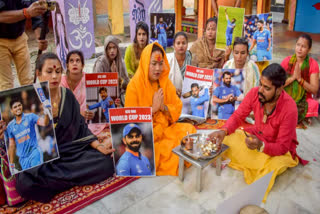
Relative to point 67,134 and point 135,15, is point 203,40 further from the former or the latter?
point 67,134

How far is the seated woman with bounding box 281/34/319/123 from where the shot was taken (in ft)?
13.7

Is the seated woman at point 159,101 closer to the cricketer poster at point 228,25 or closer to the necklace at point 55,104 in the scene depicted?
the necklace at point 55,104

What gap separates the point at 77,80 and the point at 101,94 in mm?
380

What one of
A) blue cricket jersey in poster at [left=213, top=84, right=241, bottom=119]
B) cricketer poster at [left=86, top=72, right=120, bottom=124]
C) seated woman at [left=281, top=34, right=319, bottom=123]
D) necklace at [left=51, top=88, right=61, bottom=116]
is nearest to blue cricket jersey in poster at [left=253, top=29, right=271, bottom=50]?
seated woman at [left=281, top=34, right=319, bottom=123]

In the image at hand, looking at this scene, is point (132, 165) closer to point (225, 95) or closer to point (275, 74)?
point (275, 74)

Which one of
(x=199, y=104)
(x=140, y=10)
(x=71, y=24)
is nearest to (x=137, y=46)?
(x=140, y=10)

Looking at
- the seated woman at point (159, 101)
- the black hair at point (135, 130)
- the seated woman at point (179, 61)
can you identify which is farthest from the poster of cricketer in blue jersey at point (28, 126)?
the seated woman at point (179, 61)

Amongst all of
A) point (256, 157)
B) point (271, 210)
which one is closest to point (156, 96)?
point (256, 157)

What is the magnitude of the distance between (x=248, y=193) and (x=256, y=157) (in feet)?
6.09

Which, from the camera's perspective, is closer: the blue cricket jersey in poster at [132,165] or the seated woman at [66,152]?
the seated woman at [66,152]

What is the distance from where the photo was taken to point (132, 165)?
3.04m

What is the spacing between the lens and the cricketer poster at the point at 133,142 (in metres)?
2.98

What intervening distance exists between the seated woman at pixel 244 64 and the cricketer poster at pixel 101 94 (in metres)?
1.75

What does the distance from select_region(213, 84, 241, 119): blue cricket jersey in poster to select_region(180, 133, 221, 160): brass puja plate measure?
4.32ft
